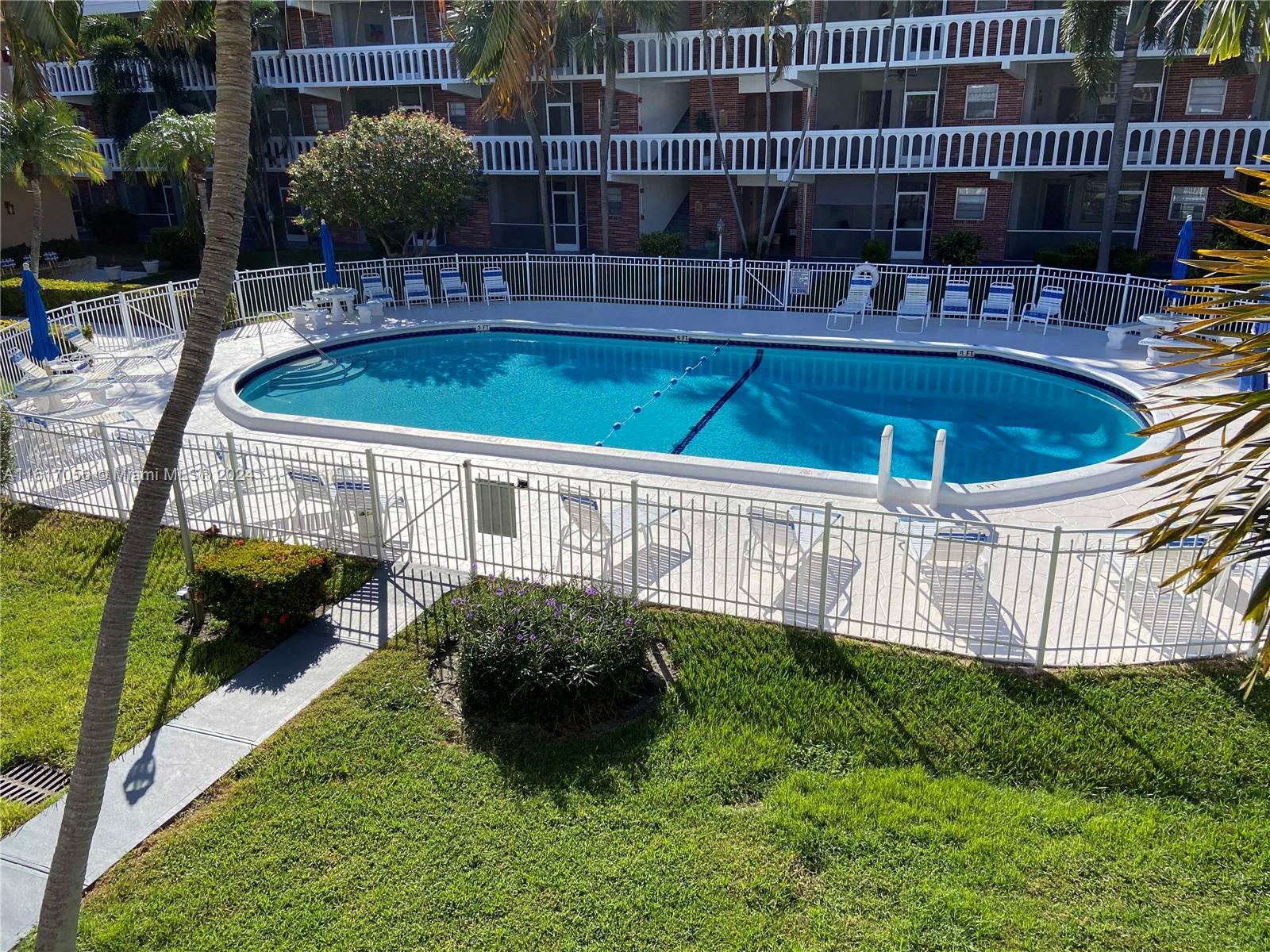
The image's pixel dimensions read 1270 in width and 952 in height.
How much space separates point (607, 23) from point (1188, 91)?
14248 millimetres

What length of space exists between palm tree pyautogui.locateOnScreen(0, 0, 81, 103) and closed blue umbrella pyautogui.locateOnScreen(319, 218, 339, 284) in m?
5.32

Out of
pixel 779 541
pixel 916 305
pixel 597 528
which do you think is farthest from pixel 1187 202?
pixel 597 528

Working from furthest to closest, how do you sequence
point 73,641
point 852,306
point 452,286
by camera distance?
point 452,286 → point 852,306 → point 73,641

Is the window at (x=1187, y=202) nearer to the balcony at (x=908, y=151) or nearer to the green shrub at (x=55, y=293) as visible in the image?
the balcony at (x=908, y=151)

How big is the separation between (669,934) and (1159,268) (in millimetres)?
23984

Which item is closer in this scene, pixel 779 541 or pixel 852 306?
pixel 779 541

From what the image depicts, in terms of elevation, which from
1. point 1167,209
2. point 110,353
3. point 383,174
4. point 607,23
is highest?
point 607,23

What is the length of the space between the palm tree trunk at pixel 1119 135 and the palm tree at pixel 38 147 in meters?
22.0

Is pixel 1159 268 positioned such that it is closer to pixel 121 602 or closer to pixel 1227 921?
pixel 1227 921

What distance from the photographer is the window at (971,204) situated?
25125 mm

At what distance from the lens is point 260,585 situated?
7.99 m

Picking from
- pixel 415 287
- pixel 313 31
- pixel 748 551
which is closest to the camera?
pixel 748 551

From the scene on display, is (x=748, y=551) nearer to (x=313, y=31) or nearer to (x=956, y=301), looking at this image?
(x=956, y=301)

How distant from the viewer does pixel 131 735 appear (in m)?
6.93
